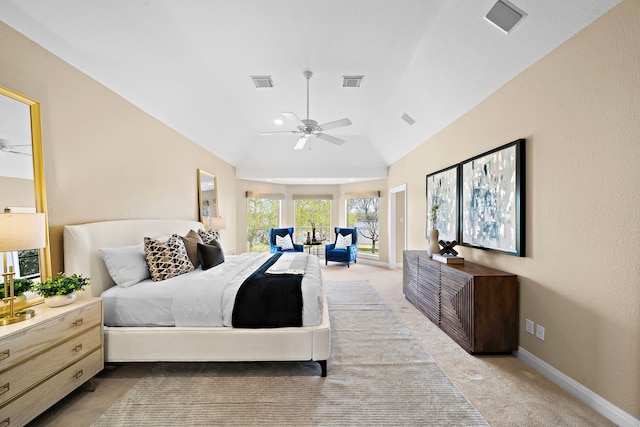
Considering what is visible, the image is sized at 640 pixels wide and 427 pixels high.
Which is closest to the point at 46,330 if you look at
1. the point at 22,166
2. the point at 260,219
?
the point at 22,166

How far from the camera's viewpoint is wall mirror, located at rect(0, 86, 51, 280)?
1.79 meters

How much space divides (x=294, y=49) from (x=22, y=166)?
2540 mm

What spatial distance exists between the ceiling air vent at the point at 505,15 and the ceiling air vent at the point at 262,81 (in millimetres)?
2433

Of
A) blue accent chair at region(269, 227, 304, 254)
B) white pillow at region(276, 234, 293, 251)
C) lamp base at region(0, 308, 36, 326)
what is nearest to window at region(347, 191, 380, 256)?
blue accent chair at region(269, 227, 304, 254)

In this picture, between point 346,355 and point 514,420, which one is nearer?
point 514,420

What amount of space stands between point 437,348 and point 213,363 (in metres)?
2.14

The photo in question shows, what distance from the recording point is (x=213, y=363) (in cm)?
238

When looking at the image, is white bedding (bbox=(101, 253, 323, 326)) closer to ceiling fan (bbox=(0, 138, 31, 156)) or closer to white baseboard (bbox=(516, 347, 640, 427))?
ceiling fan (bbox=(0, 138, 31, 156))

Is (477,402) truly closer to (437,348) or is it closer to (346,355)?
(437,348)

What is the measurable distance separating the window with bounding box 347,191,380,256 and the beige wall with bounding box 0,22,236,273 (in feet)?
16.2

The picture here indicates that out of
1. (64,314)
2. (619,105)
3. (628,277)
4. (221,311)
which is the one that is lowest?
(221,311)

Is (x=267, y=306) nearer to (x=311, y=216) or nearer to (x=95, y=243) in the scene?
(x=95, y=243)

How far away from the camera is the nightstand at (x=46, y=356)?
56.6 inches

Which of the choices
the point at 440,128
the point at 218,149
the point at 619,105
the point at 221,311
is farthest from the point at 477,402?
the point at 218,149
